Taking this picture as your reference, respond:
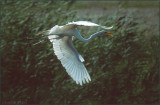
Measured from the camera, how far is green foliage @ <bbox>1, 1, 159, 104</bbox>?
17.2 feet

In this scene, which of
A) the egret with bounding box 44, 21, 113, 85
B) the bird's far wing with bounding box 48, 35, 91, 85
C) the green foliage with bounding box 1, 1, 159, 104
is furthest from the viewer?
the green foliage with bounding box 1, 1, 159, 104

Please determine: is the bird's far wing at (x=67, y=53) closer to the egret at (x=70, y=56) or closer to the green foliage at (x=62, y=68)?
the egret at (x=70, y=56)

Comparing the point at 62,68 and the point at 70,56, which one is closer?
the point at 70,56

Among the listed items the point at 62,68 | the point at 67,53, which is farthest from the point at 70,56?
the point at 62,68

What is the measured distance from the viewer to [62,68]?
5.26 metres

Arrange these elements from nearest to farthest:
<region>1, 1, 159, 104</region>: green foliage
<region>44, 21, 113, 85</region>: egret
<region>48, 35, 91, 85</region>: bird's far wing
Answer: <region>44, 21, 113, 85</region>: egret → <region>48, 35, 91, 85</region>: bird's far wing → <region>1, 1, 159, 104</region>: green foliage

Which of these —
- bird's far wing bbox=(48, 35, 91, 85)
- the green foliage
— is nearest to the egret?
bird's far wing bbox=(48, 35, 91, 85)

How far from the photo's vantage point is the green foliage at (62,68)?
525 cm

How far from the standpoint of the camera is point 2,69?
217 inches

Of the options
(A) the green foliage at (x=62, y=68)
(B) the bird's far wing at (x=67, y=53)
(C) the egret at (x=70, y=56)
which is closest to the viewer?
(C) the egret at (x=70, y=56)

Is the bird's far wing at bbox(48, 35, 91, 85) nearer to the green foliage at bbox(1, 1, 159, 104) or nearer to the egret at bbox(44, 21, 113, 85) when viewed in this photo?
the egret at bbox(44, 21, 113, 85)

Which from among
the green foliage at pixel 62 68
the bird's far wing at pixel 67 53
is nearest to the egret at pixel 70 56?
the bird's far wing at pixel 67 53

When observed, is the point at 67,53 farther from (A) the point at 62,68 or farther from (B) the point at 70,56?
(A) the point at 62,68

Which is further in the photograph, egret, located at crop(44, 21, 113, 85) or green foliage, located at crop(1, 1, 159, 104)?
green foliage, located at crop(1, 1, 159, 104)
